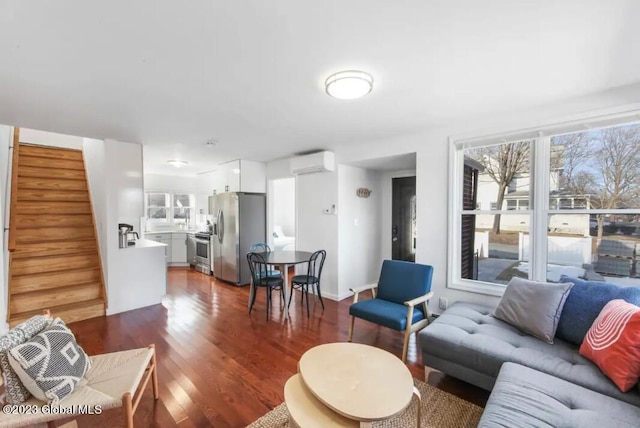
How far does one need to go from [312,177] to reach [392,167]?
1376 mm

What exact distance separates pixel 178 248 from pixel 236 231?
8.89 ft

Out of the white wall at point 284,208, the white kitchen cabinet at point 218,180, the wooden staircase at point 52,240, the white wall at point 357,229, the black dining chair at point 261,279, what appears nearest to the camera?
the wooden staircase at point 52,240

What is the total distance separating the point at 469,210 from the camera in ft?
10.4

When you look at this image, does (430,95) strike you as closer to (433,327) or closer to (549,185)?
(549,185)

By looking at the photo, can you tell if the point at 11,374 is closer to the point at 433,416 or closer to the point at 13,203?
the point at 433,416

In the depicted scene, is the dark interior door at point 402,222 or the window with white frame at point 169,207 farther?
the window with white frame at point 169,207

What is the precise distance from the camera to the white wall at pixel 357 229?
13.8ft

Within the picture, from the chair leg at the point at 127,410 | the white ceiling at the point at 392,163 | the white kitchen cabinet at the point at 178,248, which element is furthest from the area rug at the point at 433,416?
the white kitchen cabinet at the point at 178,248

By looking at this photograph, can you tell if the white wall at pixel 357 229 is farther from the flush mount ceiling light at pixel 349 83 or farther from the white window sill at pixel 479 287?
the flush mount ceiling light at pixel 349 83

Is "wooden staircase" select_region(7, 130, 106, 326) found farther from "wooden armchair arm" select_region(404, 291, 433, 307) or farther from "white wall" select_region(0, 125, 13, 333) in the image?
→ "wooden armchair arm" select_region(404, 291, 433, 307)

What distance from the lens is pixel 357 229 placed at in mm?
4496

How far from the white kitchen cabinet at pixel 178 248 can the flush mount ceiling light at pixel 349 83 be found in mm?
6139

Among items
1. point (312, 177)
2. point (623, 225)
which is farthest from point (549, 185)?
point (312, 177)

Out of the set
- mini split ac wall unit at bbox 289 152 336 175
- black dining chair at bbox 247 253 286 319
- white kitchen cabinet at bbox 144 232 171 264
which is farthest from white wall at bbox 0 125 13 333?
mini split ac wall unit at bbox 289 152 336 175
